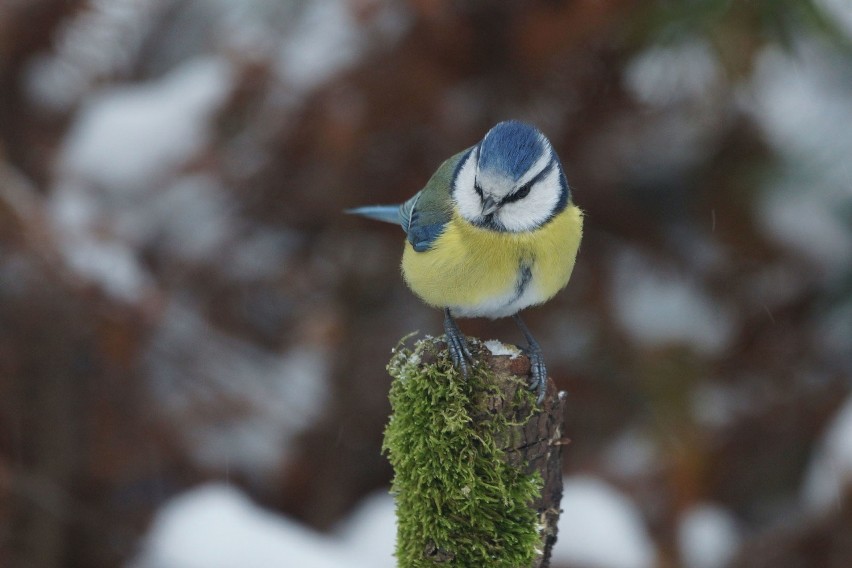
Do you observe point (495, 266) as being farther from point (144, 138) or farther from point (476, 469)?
point (144, 138)

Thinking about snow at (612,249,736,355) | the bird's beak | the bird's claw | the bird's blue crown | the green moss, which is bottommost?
the green moss

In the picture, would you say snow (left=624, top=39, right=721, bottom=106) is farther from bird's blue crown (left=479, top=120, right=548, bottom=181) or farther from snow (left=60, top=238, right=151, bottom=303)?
snow (left=60, top=238, right=151, bottom=303)

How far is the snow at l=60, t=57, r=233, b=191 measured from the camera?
11.2 ft

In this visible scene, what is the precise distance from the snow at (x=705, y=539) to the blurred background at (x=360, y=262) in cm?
2

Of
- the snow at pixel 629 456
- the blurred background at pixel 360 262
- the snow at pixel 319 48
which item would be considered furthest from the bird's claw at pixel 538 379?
the snow at pixel 629 456

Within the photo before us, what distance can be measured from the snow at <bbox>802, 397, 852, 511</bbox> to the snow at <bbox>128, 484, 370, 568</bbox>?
1769mm

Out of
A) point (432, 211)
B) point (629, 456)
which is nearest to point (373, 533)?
point (629, 456)

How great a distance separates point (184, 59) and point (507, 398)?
330 centimetres

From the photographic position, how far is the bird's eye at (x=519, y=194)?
1.64 meters

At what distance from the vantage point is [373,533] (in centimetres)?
332

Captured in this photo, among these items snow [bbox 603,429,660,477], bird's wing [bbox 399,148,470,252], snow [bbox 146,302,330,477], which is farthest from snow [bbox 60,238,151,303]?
snow [bbox 603,429,660,477]

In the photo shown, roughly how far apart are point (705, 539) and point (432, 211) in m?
2.45

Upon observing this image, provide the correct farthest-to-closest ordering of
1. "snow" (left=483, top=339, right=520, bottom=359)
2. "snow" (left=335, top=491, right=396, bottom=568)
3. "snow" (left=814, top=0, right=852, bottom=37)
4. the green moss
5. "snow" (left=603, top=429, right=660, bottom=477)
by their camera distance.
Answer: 1. "snow" (left=603, top=429, right=660, bottom=477)
2. "snow" (left=335, top=491, right=396, bottom=568)
3. "snow" (left=814, top=0, right=852, bottom=37)
4. "snow" (left=483, top=339, right=520, bottom=359)
5. the green moss

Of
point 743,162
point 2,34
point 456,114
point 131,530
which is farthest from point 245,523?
point 743,162
